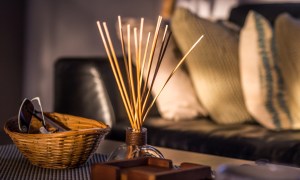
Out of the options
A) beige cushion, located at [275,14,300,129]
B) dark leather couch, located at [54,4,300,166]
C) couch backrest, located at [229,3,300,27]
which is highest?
couch backrest, located at [229,3,300,27]

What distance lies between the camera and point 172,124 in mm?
2326

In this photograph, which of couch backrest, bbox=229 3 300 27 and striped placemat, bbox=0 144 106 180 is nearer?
striped placemat, bbox=0 144 106 180

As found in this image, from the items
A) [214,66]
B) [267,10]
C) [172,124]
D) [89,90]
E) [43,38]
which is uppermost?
[267,10]

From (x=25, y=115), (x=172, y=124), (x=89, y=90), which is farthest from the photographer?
(x=89, y=90)

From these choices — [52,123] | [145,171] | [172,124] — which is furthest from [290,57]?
[145,171]

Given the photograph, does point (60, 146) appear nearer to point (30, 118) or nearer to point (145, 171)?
point (30, 118)

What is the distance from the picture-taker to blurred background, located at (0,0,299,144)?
3.96 metres

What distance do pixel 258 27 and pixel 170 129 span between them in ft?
1.75

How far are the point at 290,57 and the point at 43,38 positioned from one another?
2285 mm

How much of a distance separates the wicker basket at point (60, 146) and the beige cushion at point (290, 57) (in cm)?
119

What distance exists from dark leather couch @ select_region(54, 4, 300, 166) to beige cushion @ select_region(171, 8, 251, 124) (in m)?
0.08

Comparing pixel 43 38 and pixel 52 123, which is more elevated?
pixel 43 38

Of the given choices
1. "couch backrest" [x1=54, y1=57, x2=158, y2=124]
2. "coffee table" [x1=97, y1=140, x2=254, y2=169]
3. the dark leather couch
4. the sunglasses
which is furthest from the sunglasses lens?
"couch backrest" [x1=54, y1=57, x2=158, y2=124]

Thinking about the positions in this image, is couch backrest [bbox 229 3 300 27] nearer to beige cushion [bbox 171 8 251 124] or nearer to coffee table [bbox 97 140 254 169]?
beige cushion [bbox 171 8 251 124]
